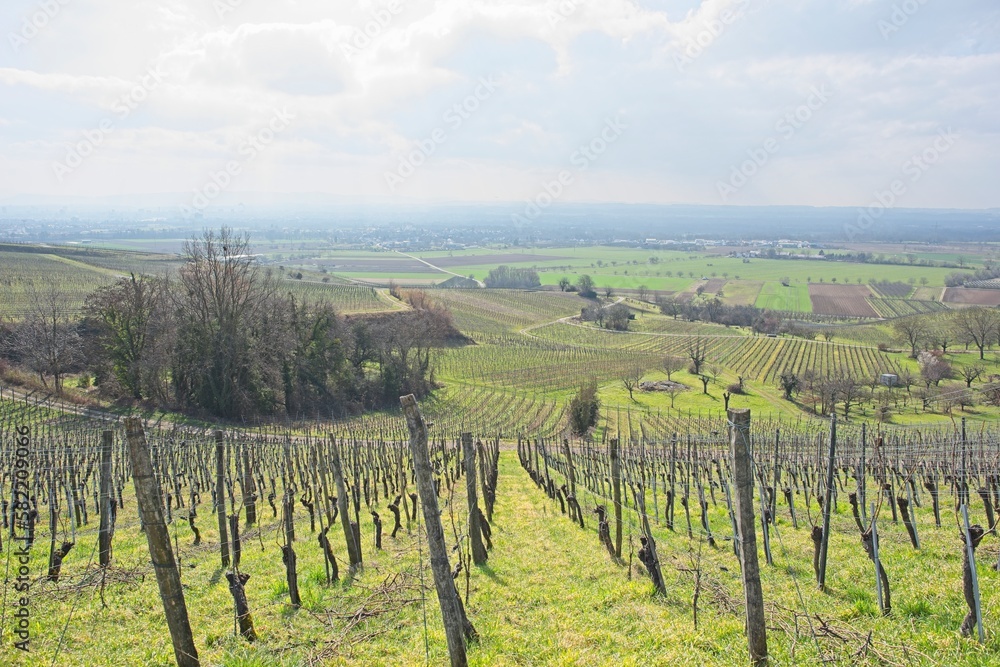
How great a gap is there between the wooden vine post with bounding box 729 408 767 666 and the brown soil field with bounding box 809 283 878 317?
121082mm

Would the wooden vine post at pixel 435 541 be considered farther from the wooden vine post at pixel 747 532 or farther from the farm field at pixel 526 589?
the wooden vine post at pixel 747 532

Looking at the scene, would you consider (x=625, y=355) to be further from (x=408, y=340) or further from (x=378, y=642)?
(x=378, y=642)

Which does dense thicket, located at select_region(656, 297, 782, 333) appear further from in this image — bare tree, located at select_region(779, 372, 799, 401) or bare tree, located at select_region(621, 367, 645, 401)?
bare tree, located at select_region(779, 372, 799, 401)

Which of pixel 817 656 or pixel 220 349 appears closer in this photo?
pixel 817 656

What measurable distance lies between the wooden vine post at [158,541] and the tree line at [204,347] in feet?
110

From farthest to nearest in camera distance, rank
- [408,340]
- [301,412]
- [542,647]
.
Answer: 1. [408,340]
2. [301,412]
3. [542,647]

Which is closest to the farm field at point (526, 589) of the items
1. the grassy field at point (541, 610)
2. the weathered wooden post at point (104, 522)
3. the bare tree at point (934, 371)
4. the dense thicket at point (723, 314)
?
the grassy field at point (541, 610)

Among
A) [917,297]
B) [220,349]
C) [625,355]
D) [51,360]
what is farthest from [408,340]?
[917,297]

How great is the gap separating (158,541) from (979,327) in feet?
287

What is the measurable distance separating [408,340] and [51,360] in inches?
904

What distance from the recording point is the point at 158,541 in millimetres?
5758

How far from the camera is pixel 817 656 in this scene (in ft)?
19.3

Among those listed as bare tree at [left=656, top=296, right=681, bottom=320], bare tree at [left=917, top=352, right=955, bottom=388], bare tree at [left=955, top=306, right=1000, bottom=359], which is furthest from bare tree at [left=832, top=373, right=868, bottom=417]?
bare tree at [left=656, top=296, right=681, bottom=320]

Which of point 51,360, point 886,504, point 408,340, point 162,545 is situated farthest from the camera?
point 408,340
